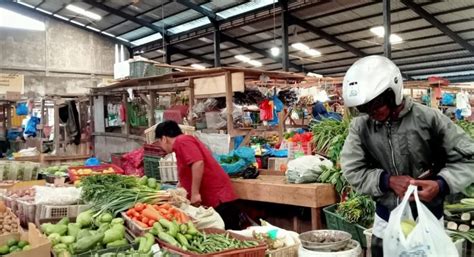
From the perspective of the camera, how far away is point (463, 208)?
3.26 metres

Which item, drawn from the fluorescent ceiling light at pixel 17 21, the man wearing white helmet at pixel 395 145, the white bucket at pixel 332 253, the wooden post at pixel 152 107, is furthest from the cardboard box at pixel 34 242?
the fluorescent ceiling light at pixel 17 21

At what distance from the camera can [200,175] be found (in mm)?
4188

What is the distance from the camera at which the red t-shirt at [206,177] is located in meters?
4.26

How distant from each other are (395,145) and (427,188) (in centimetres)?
26

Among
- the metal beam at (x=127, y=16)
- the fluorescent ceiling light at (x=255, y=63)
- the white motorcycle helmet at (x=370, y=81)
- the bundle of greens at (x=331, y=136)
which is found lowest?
the bundle of greens at (x=331, y=136)

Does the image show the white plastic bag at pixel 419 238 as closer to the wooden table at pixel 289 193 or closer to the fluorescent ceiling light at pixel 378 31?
the wooden table at pixel 289 193

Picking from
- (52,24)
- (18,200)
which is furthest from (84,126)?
(52,24)

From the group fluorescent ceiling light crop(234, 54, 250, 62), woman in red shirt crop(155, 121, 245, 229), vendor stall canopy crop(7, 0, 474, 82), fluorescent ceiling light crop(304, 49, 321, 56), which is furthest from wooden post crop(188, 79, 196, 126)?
fluorescent ceiling light crop(234, 54, 250, 62)

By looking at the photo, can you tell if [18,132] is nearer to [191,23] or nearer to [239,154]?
[191,23]

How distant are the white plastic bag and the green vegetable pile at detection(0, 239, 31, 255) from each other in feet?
8.62

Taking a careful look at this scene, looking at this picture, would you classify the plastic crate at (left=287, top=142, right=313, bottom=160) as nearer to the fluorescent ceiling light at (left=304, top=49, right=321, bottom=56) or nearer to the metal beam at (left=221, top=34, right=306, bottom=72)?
the metal beam at (left=221, top=34, right=306, bottom=72)

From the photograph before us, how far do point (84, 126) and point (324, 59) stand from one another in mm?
9566

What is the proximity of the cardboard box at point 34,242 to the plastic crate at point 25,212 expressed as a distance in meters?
0.67

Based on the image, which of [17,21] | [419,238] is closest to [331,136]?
[419,238]
